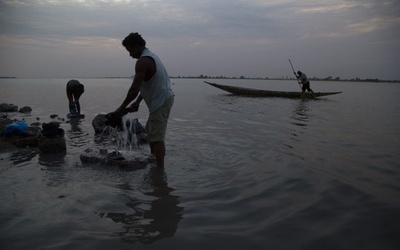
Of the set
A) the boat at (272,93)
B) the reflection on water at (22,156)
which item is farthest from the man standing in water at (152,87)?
the boat at (272,93)

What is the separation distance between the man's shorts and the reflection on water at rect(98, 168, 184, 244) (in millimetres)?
835

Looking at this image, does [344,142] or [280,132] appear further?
[280,132]

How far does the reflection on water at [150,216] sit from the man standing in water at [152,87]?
0.89 meters

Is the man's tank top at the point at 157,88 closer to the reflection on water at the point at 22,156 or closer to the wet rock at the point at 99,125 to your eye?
the reflection on water at the point at 22,156

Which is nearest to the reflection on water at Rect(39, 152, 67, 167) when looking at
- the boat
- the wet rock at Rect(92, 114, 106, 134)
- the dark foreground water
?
the dark foreground water

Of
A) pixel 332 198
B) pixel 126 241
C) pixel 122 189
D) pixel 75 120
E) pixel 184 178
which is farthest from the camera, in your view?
pixel 75 120

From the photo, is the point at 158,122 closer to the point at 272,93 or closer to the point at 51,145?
the point at 51,145

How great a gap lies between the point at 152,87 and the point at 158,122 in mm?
532

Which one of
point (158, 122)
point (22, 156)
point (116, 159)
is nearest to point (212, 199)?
point (158, 122)

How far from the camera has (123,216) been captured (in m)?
2.95

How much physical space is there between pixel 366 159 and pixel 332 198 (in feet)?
7.24

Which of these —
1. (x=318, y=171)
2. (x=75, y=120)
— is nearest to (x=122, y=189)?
(x=318, y=171)

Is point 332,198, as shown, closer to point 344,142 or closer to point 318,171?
point 318,171

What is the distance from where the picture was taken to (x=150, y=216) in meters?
2.97
